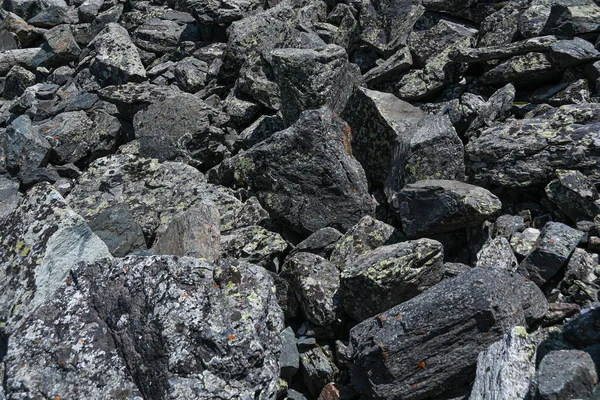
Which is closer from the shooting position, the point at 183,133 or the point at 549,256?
the point at 549,256

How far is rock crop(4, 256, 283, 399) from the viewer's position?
14.4 ft

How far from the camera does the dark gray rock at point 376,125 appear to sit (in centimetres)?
834

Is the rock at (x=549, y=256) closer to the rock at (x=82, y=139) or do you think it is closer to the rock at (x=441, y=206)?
the rock at (x=441, y=206)

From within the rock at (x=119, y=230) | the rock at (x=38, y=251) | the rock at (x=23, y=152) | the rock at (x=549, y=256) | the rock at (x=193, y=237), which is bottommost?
the rock at (x=23, y=152)

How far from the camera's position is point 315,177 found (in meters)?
7.91

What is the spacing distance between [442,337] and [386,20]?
8.12m

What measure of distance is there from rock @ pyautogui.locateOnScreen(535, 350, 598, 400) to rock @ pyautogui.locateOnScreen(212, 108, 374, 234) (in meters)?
3.99

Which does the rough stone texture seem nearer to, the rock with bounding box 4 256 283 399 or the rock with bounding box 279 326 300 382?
the rock with bounding box 279 326 300 382

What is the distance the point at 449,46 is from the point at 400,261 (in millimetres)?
5461

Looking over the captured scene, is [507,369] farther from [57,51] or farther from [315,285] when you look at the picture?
[57,51]

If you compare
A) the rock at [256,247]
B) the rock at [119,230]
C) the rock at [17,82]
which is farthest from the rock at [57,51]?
the rock at [256,247]

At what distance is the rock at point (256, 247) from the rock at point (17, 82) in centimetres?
988

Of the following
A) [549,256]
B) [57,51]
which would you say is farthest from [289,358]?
[57,51]

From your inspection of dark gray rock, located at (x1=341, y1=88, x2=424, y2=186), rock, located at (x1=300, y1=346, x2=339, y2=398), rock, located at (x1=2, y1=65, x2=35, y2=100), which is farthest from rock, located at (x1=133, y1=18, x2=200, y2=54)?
rock, located at (x1=300, y1=346, x2=339, y2=398)
